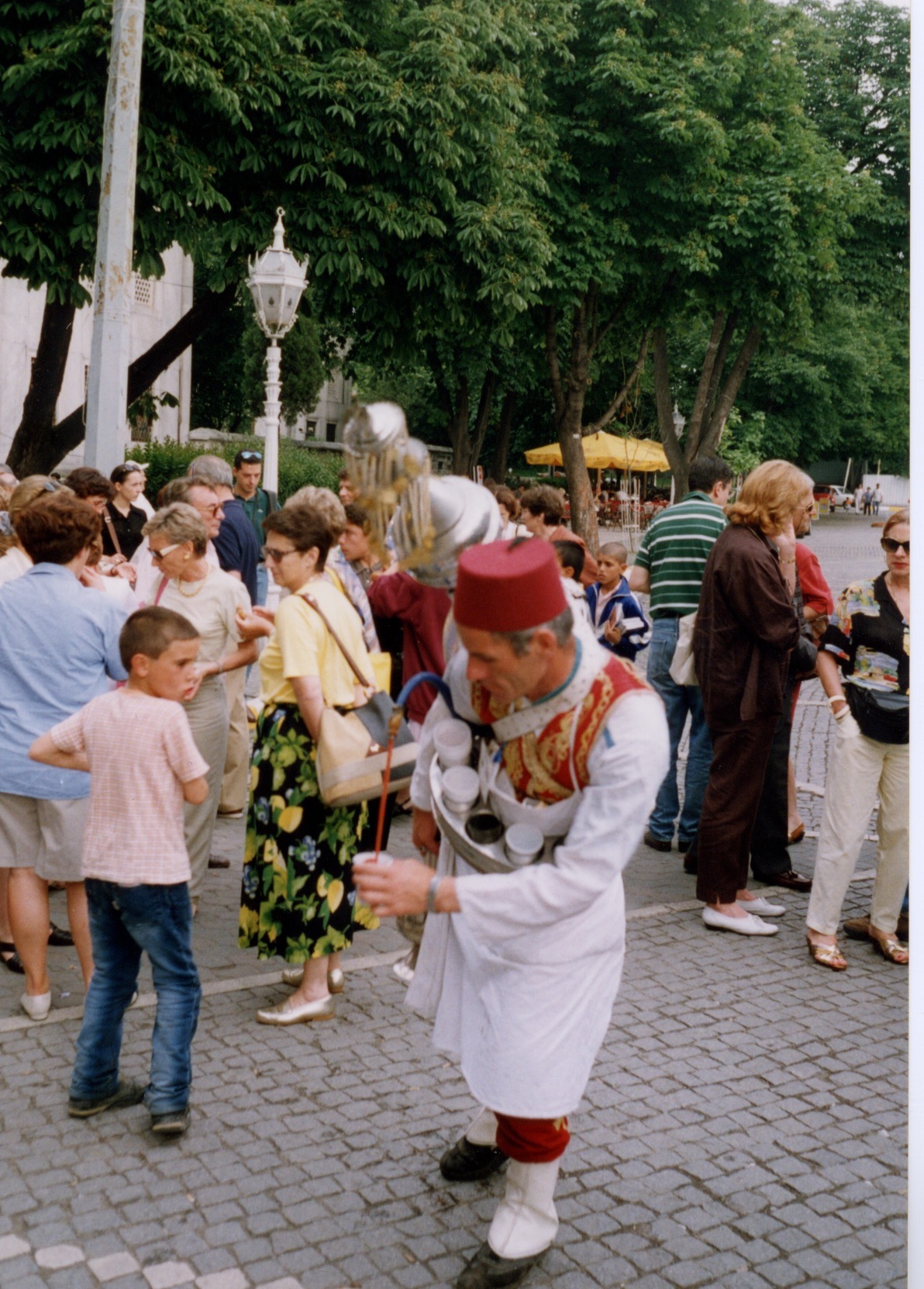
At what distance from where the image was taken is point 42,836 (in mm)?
4715

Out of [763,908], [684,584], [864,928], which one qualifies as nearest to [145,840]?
[763,908]

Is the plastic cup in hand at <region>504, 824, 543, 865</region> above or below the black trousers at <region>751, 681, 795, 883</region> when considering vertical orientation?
above

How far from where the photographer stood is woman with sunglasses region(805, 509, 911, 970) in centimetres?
562

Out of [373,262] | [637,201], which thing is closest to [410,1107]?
[373,262]

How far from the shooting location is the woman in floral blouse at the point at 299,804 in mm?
4715

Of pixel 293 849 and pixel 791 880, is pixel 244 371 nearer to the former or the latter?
pixel 791 880

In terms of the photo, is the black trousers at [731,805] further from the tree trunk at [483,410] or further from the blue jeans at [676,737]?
the tree trunk at [483,410]

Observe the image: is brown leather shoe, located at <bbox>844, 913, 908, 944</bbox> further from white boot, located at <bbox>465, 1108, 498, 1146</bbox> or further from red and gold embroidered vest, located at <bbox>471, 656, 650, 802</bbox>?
red and gold embroidered vest, located at <bbox>471, 656, 650, 802</bbox>

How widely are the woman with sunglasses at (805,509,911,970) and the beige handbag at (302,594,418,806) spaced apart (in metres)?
2.33

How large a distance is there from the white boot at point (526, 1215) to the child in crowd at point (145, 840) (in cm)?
116

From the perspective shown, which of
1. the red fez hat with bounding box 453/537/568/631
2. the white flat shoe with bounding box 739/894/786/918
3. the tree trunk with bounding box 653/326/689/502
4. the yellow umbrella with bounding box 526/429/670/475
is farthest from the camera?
the yellow umbrella with bounding box 526/429/670/475

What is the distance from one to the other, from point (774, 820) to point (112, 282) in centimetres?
638

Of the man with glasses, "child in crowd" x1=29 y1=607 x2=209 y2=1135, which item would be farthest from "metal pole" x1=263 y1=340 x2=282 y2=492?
"child in crowd" x1=29 y1=607 x2=209 y2=1135

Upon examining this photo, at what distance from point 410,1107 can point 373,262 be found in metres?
11.6
